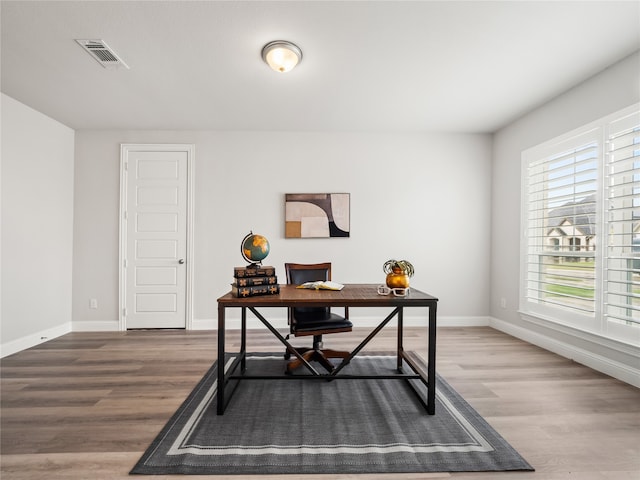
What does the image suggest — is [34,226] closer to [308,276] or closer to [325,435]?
[308,276]

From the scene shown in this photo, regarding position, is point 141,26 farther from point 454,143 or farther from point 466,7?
point 454,143

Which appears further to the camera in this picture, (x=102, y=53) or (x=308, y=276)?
(x=308, y=276)

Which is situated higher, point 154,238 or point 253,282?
point 154,238

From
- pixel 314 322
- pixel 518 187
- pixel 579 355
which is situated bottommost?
pixel 579 355

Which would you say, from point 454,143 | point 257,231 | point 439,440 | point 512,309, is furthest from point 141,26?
point 512,309

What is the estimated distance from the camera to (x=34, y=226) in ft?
11.9

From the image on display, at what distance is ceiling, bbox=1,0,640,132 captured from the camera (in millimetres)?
2094

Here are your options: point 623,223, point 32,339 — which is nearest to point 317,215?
point 623,223

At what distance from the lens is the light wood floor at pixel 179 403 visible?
64.9 inches

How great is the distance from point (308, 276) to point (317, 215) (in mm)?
1374

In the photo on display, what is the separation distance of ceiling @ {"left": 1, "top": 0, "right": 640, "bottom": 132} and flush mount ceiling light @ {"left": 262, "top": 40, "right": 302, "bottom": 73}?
0.05 meters

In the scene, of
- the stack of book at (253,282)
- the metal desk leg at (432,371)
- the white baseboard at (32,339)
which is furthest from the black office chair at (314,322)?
the white baseboard at (32,339)

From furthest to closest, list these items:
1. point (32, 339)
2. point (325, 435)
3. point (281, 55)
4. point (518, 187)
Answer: point (518, 187) < point (32, 339) < point (281, 55) < point (325, 435)

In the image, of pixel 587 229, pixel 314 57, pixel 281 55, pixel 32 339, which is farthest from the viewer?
pixel 32 339
